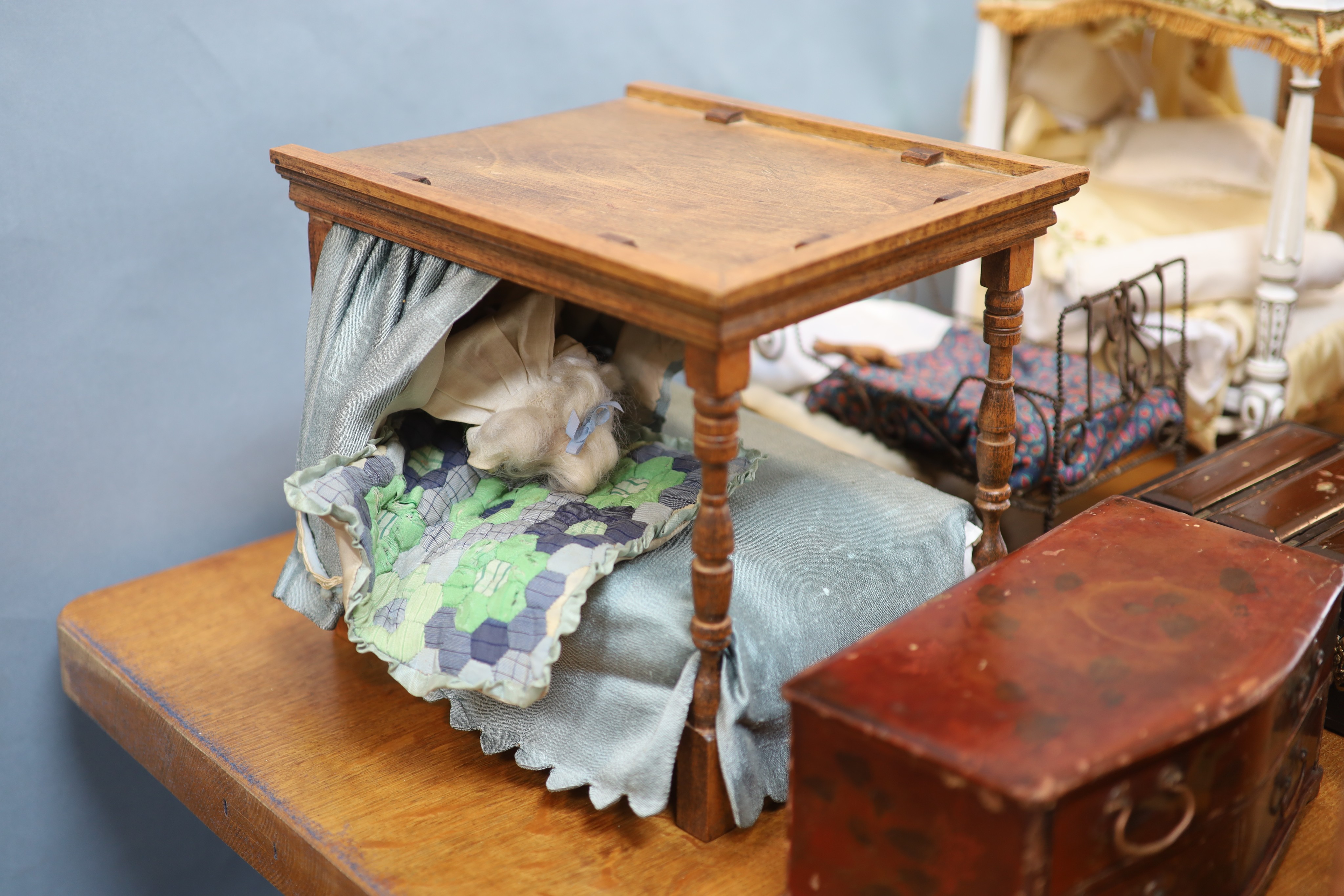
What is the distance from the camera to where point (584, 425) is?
1.45 metres

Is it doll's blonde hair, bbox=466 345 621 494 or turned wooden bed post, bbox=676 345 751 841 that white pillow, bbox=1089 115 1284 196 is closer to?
doll's blonde hair, bbox=466 345 621 494

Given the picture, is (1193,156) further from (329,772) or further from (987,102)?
(329,772)

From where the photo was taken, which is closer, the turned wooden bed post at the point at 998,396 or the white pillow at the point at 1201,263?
the turned wooden bed post at the point at 998,396

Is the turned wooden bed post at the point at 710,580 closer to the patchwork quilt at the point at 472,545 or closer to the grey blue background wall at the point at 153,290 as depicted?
the patchwork quilt at the point at 472,545

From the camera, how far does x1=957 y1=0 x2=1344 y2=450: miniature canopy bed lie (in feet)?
6.47

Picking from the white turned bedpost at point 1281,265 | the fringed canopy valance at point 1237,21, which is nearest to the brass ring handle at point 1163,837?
the white turned bedpost at point 1281,265

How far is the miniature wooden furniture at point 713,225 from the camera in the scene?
1112mm

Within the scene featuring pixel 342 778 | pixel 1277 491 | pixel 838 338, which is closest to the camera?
pixel 342 778

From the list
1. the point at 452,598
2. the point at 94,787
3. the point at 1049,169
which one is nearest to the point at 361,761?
the point at 452,598

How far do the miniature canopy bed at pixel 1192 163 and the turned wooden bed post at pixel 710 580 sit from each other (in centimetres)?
119

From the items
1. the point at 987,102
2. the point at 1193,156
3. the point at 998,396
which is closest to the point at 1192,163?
the point at 1193,156

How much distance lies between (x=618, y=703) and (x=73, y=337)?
102 cm

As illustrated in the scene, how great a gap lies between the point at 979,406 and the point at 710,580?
731 mm

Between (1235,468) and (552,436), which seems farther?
(1235,468)
